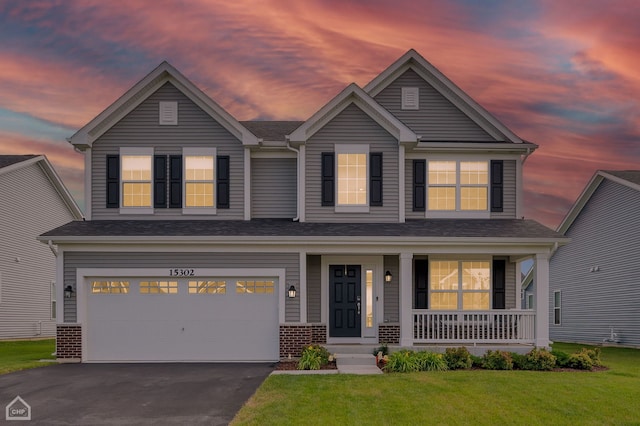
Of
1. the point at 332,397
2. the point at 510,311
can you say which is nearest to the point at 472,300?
the point at 510,311

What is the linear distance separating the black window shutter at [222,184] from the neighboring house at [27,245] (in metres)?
12.3

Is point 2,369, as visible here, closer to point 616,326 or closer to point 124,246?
point 124,246

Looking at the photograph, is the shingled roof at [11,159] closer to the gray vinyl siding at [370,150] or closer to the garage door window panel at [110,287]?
the garage door window panel at [110,287]

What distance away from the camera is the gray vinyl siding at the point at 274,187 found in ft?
61.7

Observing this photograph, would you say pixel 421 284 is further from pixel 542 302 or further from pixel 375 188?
pixel 542 302

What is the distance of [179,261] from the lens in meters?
17.1

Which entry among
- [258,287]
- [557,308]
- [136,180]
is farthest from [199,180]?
[557,308]

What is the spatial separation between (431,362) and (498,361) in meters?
1.67

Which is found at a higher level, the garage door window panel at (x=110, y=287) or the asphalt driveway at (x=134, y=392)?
the garage door window panel at (x=110, y=287)

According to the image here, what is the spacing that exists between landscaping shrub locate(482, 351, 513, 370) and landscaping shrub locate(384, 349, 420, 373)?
179 cm

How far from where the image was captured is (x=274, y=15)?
20.0 meters

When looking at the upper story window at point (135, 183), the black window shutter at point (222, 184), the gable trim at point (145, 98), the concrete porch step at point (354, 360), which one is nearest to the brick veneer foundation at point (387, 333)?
the concrete porch step at point (354, 360)

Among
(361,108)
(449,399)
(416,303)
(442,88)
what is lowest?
(449,399)

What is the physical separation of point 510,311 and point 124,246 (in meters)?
10.8
